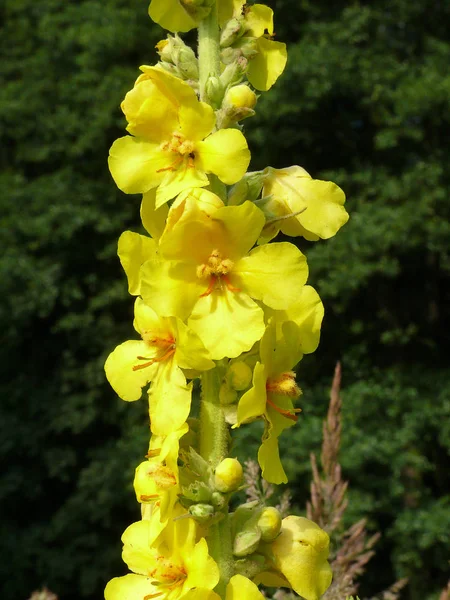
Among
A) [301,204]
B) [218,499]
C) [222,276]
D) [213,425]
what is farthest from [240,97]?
[218,499]

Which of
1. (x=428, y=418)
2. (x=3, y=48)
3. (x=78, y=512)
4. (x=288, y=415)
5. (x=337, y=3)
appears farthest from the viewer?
(x=3, y=48)

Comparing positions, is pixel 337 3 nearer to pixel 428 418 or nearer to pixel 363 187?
pixel 363 187

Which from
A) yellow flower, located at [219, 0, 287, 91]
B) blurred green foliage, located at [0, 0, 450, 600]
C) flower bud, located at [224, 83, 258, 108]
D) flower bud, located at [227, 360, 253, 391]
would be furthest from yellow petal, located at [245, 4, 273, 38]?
blurred green foliage, located at [0, 0, 450, 600]

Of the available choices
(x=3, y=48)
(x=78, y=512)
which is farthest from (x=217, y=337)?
(x=3, y=48)

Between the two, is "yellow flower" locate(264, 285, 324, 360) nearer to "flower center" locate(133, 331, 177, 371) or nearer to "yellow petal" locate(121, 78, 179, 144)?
"flower center" locate(133, 331, 177, 371)

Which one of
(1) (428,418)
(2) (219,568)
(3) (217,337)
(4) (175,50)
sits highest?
(4) (175,50)

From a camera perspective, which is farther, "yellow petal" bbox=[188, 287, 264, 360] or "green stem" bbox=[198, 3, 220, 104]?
"green stem" bbox=[198, 3, 220, 104]
